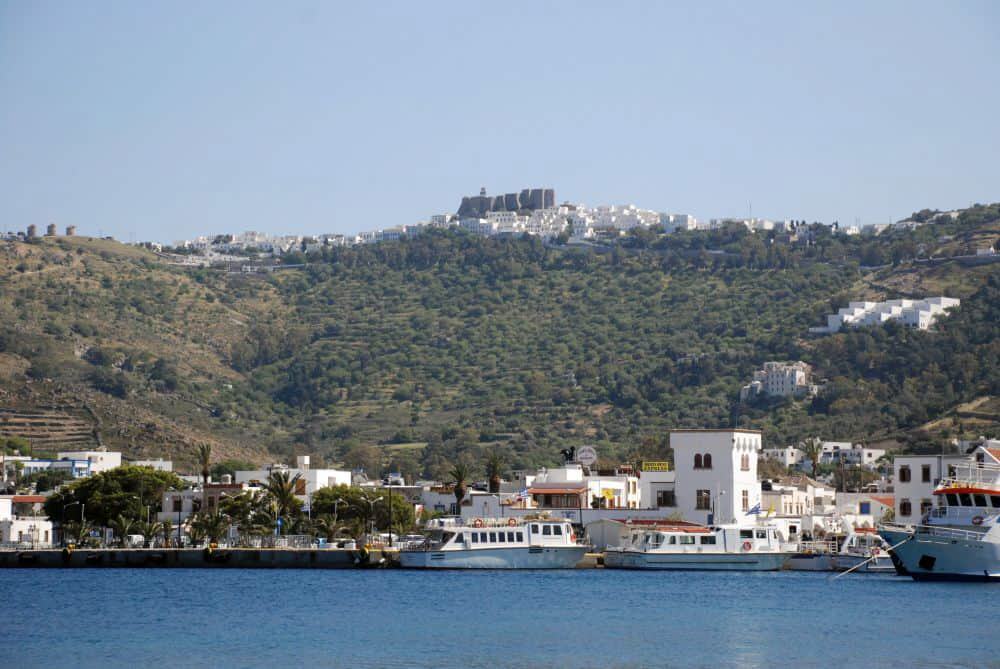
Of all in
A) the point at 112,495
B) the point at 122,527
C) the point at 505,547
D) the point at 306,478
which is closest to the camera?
the point at 505,547

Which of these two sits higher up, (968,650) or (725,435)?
(725,435)

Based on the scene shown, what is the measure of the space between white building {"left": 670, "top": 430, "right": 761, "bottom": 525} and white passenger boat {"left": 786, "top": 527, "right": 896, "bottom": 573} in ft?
17.8

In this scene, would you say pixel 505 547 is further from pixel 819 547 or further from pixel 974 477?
pixel 974 477

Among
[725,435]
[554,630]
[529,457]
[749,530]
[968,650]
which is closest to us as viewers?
[968,650]

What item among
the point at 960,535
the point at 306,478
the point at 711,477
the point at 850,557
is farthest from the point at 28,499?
the point at 960,535

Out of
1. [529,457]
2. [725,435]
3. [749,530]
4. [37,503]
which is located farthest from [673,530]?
[529,457]

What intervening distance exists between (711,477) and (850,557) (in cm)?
1155

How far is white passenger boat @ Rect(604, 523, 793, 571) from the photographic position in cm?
9075

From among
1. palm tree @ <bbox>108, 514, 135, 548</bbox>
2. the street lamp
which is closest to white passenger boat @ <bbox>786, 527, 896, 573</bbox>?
the street lamp

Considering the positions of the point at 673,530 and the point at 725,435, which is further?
the point at 725,435

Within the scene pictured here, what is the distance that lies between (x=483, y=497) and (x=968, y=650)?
184 ft

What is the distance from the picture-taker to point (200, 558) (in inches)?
3898

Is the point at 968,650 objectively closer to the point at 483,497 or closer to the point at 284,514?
the point at 483,497

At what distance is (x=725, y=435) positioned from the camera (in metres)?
103
